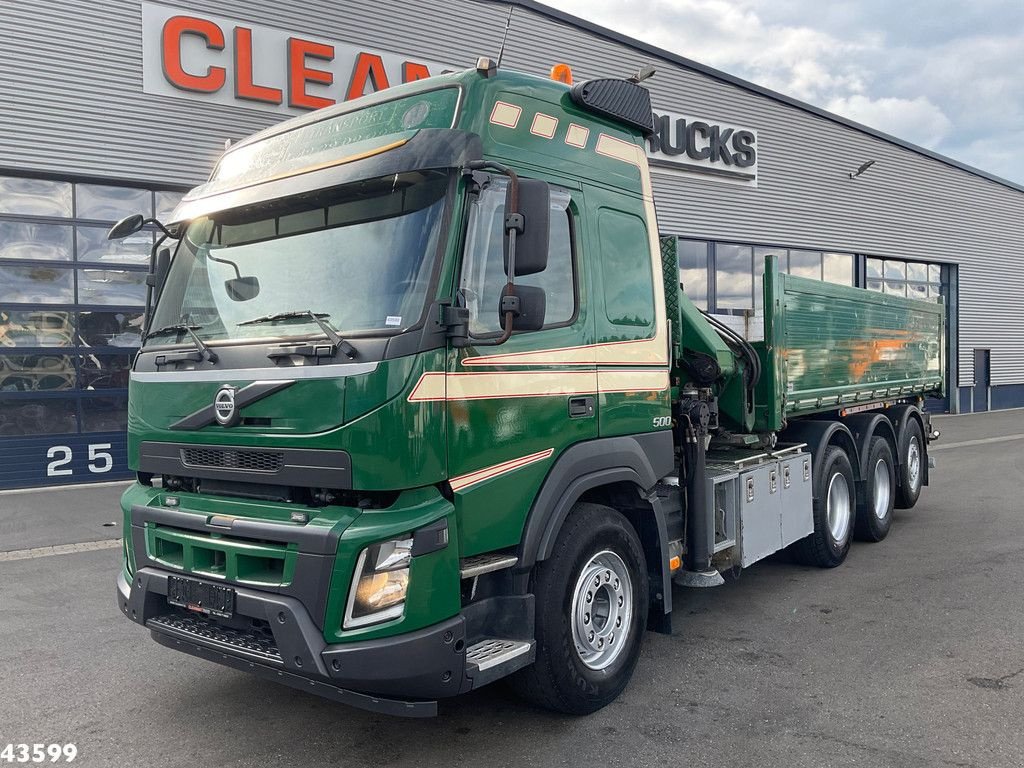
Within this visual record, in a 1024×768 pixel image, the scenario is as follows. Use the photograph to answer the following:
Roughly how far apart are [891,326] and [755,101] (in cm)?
1303

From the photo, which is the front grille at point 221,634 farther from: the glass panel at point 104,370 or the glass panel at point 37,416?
the glass panel at point 37,416

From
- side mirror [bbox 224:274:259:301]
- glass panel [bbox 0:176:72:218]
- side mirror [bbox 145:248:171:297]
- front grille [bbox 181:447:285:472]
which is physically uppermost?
glass panel [bbox 0:176:72:218]

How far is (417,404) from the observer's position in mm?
3215

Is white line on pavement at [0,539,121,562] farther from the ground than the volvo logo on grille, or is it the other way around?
the volvo logo on grille

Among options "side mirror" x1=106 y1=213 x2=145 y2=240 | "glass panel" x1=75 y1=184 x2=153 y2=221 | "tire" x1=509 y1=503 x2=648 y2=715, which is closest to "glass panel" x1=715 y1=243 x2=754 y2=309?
"glass panel" x1=75 y1=184 x2=153 y2=221

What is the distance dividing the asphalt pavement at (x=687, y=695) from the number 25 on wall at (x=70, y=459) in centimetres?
530

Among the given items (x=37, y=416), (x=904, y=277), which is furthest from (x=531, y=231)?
(x=904, y=277)

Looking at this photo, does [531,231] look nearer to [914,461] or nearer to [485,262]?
[485,262]

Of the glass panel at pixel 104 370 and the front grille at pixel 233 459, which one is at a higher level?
the glass panel at pixel 104 370

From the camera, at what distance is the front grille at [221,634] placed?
3.31 m

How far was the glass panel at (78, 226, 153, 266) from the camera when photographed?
39.2 feet

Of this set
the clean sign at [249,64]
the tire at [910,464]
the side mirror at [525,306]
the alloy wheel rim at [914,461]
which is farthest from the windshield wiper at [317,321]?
the clean sign at [249,64]

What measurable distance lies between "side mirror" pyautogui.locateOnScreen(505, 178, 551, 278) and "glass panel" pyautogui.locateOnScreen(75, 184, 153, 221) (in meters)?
10.4

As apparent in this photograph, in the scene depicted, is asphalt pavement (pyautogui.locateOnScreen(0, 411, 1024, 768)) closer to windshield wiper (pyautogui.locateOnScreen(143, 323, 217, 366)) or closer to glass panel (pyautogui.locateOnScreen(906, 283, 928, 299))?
windshield wiper (pyautogui.locateOnScreen(143, 323, 217, 366))
